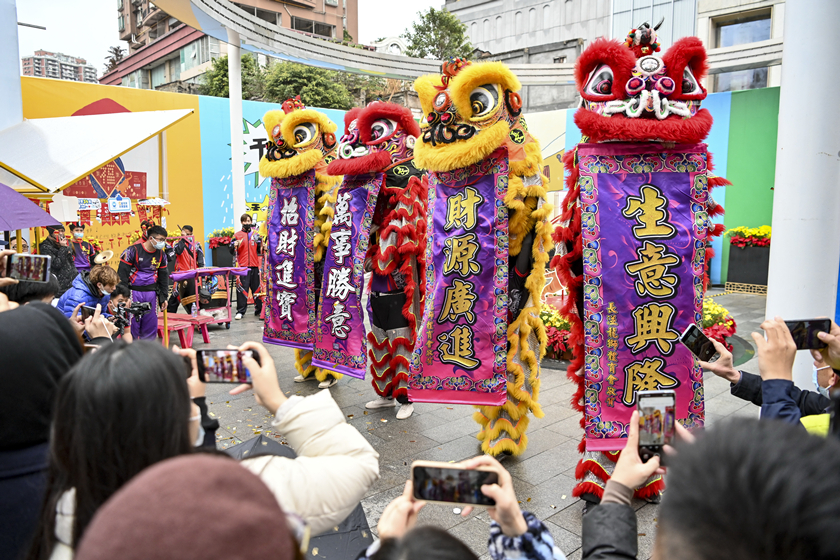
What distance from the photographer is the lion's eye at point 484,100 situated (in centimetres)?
338

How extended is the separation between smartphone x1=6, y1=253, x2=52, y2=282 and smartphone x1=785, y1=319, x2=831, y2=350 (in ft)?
9.99

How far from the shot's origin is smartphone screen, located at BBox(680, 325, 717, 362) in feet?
6.78

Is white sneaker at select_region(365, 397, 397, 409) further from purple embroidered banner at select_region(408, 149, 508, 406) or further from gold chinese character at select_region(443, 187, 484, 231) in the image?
gold chinese character at select_region(443, 187, 484, 231)

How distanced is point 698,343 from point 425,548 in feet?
5.39

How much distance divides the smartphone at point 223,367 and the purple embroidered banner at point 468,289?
2.09m

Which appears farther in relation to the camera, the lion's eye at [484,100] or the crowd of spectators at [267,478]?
the lion's eye at [484,100]

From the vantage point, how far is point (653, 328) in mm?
2807

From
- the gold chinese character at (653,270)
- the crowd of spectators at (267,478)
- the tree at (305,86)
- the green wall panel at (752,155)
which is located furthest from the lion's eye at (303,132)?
the tree at (305,86)

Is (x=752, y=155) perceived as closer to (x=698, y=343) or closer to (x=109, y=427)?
(x=698, y=343)

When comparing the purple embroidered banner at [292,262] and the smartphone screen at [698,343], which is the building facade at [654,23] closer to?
the purple embroidered banner at [292,262]

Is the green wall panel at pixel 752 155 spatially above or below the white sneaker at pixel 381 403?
above

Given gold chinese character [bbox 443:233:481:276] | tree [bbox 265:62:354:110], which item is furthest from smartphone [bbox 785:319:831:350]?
tree [bbox 265:62:354:110]

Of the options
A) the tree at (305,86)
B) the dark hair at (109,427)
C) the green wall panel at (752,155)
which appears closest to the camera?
the dark hair at (109,427)

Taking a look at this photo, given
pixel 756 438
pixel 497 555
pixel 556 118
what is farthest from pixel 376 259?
pixel 556 118
